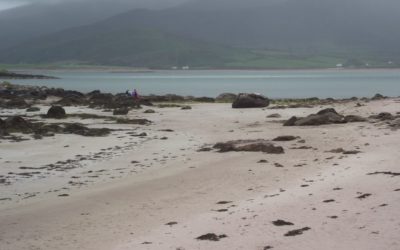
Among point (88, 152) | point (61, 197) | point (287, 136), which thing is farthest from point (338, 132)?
point (61, 197)

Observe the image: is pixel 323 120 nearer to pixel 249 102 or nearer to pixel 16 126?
pixel 16 126

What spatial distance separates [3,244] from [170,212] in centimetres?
311

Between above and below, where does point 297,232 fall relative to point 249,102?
below

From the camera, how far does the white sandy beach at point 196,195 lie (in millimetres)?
8977

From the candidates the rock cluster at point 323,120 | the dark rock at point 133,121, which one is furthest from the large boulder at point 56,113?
the rock cluster at point 323,120

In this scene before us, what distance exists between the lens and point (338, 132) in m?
23.0

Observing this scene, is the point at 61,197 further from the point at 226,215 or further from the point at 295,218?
the point at 295,218

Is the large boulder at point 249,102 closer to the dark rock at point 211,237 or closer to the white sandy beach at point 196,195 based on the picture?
the white sandy beach at point 196,195

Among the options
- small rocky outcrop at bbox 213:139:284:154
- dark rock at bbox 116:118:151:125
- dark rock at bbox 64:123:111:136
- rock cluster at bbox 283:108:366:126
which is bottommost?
dark rock at bbox 116:118:151:125

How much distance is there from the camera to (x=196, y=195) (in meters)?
12.6

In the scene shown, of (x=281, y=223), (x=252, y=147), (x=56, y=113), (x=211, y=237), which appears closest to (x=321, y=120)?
(x=252, y=147)

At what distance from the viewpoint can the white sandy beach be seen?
898cm

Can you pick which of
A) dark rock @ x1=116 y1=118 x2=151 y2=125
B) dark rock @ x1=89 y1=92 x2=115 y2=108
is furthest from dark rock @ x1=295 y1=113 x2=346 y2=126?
dark rock @ x1=89 y1=92 x2=115 y2=108

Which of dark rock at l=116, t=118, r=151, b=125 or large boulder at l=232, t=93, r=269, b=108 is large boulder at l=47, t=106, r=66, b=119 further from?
large boulder at l=232, t=93, r=269, b=108
